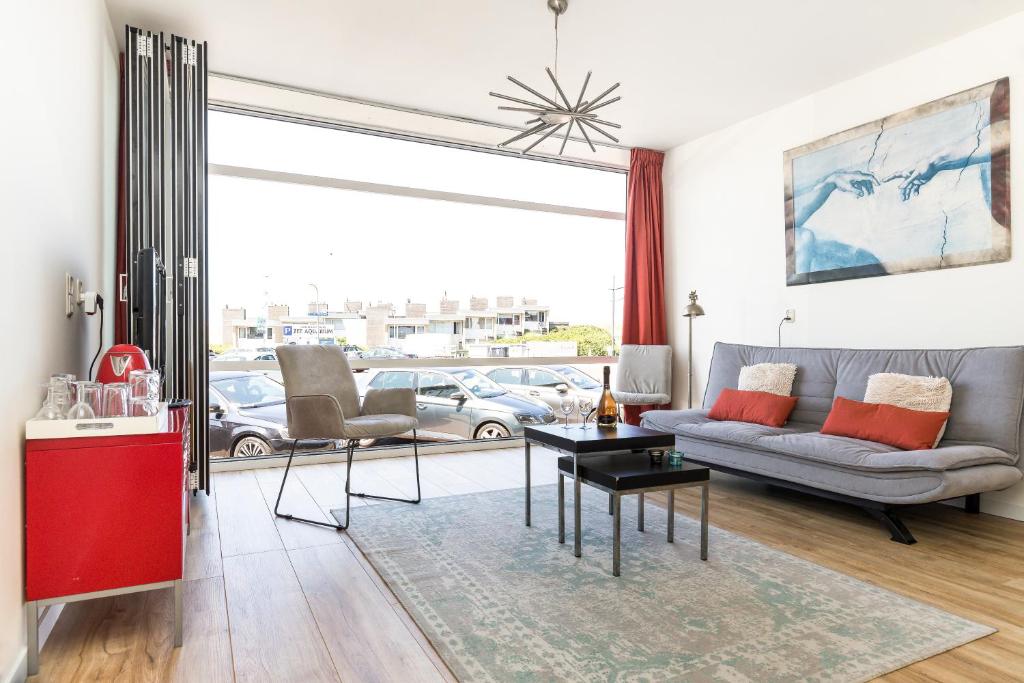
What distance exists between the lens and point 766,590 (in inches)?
92.4

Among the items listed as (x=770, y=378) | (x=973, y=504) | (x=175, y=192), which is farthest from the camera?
(x=770, y=378)

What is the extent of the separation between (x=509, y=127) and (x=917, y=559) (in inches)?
167

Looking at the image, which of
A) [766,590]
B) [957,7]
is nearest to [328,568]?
[766,590]

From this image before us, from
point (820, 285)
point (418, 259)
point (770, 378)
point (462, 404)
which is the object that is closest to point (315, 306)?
point (418, 259)

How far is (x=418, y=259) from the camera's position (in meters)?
5.29

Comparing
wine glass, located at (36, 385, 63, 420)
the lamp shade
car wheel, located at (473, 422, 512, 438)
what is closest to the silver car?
car wheel, located at (473, 422, 512, 438)

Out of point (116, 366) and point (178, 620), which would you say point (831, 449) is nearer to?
point (178, 620)

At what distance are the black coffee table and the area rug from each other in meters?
0.27

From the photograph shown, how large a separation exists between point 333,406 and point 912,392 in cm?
316

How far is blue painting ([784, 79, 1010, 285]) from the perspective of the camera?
3.61m

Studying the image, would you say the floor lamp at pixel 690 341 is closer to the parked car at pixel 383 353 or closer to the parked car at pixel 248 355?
the parked car at pixel 383 353

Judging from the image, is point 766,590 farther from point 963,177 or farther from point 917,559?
point 963,177

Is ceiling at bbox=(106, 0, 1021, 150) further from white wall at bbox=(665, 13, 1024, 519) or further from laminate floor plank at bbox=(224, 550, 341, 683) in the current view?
laminate floor plank at bbox=(224, 550, 341, 683)

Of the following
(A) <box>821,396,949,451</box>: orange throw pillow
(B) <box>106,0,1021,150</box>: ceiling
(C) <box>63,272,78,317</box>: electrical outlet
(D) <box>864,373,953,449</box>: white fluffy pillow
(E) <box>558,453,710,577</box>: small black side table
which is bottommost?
(E) <box>558,453,710,577</box>: small black side table
